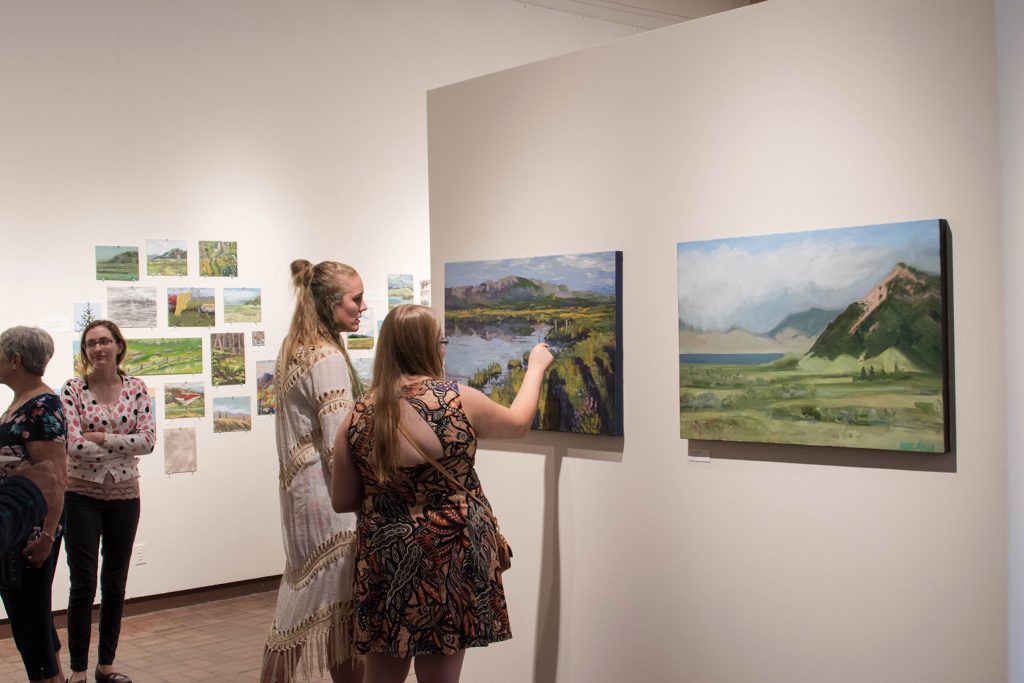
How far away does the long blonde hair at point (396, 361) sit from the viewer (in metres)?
2.80

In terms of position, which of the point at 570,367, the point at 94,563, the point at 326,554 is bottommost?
the point at 94,563

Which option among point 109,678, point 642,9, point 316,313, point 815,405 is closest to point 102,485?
point 109,678

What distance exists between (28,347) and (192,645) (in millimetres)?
2587

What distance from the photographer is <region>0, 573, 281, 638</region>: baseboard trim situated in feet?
20.1

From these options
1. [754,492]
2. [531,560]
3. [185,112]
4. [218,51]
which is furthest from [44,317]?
[754,492]

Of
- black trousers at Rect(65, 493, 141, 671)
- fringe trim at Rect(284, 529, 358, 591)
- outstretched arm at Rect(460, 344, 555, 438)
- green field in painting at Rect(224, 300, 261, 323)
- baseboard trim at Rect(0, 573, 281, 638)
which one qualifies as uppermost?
green field in painting at Rect(224, 300, 261, 323)

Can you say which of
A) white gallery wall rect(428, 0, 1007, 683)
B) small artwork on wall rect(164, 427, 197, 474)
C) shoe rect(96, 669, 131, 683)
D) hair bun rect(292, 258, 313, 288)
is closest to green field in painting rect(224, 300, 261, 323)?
small artwork on wall rect(164, 427, 197, 474)

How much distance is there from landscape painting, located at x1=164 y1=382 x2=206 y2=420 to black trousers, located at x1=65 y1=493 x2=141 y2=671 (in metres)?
1.58

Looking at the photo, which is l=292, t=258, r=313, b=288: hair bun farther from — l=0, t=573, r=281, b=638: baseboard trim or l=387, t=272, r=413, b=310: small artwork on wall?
l=387, t=272, r=413, b=310: small artwork on wall

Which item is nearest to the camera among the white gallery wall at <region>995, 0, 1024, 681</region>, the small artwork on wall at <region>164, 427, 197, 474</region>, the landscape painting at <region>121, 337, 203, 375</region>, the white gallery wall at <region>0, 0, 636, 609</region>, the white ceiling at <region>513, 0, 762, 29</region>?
the white gallery wall at <region>995, 0, 1024, 681</region>

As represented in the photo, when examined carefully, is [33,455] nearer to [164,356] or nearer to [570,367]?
[570,367]

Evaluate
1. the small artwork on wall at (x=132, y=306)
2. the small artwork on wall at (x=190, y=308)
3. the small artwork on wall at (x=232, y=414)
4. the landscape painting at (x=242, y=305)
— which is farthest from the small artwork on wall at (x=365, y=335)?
the small artwork on wall at (x=132, y=306)

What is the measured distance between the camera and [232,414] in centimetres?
664

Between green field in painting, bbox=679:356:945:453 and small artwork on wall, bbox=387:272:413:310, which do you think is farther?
small artwork on wall, bbox=387:272:413:310
